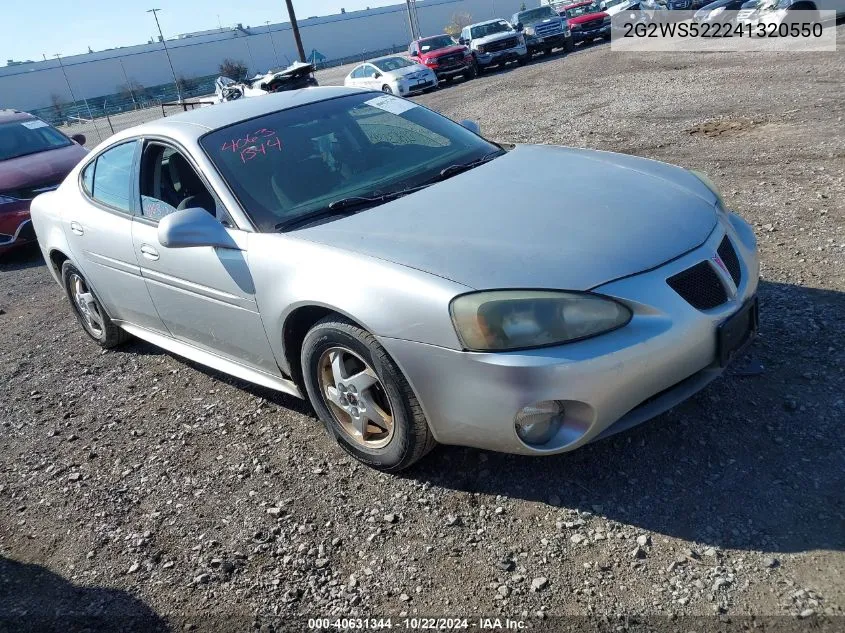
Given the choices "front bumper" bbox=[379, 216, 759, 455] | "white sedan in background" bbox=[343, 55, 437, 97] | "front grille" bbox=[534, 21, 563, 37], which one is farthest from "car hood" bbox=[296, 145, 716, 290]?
"front grille" bbox=[534, 21, 563, 37]

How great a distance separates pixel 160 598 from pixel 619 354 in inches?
78.1

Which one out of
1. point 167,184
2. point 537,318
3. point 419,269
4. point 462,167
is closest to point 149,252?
A: point 167,184

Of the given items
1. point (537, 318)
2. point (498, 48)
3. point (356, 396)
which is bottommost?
point (498, 48)

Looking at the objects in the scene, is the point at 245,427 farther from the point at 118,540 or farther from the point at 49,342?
the point at 49,342

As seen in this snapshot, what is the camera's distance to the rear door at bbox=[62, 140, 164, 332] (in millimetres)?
4379

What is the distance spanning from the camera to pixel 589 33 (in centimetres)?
2978

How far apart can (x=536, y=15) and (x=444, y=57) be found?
5.76m

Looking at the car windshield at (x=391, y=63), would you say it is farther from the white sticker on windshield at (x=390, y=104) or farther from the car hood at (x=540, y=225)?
the car hood at (x=540, y=225)

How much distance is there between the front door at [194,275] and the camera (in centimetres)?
358

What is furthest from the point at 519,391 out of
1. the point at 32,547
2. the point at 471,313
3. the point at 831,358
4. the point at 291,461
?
the point at 32,547

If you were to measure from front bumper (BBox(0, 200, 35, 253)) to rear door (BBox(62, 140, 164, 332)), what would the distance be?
15.8 feet

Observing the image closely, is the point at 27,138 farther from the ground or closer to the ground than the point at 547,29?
farther from the ground

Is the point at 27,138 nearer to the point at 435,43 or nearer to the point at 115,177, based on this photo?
the point at 115,177

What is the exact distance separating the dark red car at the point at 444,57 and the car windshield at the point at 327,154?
23374 millimetres
